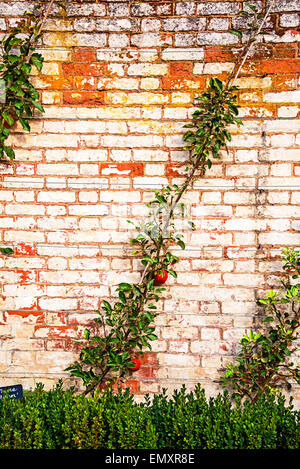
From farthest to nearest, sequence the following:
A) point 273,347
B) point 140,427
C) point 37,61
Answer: point 273,347 → point 37,61 → point 140,427

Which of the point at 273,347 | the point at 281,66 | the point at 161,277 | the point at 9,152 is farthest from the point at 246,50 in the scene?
the point at 273,347

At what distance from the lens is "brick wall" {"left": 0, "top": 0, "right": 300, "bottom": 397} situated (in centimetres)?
244

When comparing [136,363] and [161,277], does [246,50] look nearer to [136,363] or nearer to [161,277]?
[161,277]

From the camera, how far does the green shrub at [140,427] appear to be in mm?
1854

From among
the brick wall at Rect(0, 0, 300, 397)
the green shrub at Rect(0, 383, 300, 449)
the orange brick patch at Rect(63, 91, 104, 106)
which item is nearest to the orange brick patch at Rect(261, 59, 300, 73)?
the brick wall at Rect(0, 0, 300, 397)

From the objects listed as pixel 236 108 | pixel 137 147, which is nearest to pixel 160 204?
pixel 137 147

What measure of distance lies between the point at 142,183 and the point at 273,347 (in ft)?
4.29

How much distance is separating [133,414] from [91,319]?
0.79 metres

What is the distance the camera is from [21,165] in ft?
8.32

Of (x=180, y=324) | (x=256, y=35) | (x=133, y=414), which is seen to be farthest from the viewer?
(x=180, y=324)

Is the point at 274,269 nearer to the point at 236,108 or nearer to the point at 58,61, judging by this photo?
the point at 236,108

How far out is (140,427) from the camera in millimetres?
1879

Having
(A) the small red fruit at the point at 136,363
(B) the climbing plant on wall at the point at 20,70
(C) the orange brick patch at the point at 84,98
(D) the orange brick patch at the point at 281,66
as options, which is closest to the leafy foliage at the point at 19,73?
(B) the climbing plant on wall at the point at 20,70

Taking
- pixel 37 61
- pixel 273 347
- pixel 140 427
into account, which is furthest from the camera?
pixel 273 347
